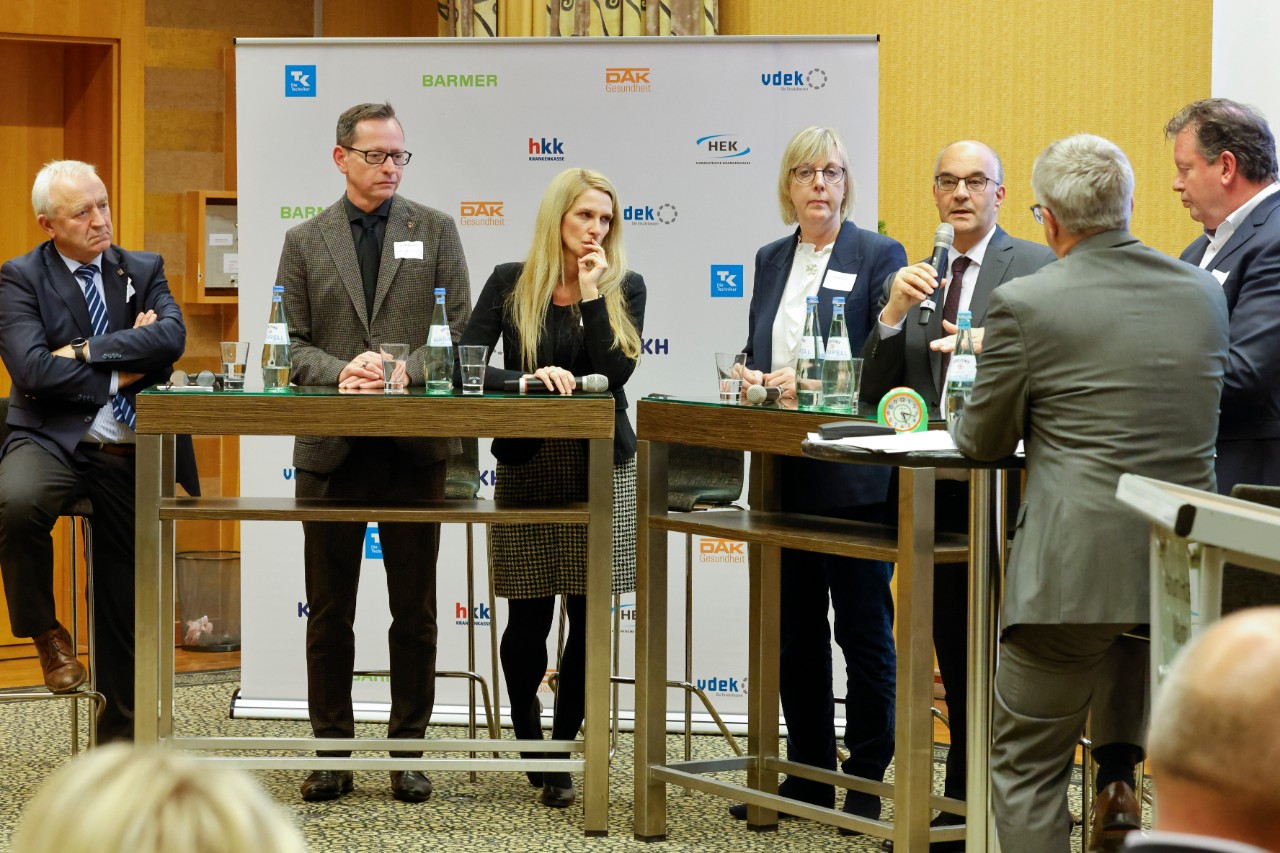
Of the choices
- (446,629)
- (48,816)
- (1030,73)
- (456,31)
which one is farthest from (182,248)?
(48,816)

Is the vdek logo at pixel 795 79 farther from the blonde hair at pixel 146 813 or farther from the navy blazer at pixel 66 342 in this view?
the blonde hair at pixel 146 813

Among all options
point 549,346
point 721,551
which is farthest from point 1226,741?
point 721,551

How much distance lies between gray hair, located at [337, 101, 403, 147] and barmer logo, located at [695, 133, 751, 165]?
1269 mm

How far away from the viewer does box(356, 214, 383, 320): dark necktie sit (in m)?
3.92

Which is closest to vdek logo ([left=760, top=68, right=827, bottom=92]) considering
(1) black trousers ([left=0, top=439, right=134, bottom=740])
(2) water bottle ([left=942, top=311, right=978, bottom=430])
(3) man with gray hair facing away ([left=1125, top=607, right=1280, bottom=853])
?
(2) water bottle ([left=942, top=311, right=978, bottom=430])

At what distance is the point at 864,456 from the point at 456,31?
3.78 m

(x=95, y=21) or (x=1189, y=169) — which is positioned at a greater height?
(x=95, y=21)

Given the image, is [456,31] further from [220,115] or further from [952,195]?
[952,195]

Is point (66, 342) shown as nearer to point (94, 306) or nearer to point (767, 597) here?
point (94, 306)

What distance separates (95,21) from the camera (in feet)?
19.8

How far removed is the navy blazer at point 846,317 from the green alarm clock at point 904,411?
52 cm

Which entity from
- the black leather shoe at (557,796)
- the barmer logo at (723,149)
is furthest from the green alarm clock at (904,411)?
the barmer logo at (723,149)

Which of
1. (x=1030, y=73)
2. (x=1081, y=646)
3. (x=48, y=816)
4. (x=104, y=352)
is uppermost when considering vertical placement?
(x=1030, y=73)

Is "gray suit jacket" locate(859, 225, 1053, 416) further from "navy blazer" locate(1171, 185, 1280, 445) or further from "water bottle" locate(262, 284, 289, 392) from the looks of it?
"water bottle" locate(262, 284, 289, 392)
